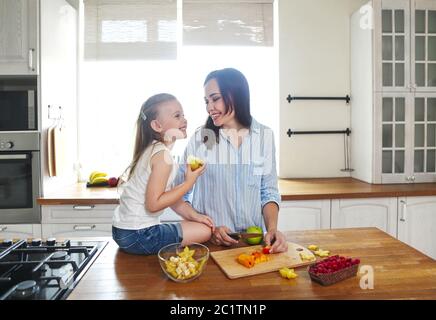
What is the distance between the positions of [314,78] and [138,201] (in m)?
1.98

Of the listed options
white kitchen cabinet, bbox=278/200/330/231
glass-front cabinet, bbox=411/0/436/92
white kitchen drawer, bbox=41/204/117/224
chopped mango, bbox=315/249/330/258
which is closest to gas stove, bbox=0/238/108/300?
chopped mango, bbox=315/249/330/258

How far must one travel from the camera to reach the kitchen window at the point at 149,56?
243 cm

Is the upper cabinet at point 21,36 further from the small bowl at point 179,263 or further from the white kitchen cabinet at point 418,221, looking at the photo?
the white kitchen cabinet at point 418,221

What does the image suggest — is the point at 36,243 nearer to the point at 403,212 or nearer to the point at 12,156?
the point at 12,156

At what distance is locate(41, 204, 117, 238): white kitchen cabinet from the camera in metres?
1.88

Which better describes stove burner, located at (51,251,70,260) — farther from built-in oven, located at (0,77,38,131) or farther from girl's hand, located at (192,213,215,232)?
built-in oven, located at (0,77,38,131)

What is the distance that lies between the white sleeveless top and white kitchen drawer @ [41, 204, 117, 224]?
999mm

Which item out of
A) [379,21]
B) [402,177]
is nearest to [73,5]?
[379,21]

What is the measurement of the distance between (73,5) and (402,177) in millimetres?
2581

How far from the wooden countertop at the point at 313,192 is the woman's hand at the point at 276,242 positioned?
3.03 ft

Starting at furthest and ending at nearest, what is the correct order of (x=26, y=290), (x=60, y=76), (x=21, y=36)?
(x=60, y=76)
(x=21, y=36)
(x=26, y=290)

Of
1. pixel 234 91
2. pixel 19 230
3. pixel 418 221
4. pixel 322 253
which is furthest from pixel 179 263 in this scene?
pixel 418 221

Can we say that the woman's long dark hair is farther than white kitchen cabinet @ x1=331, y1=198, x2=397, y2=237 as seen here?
No

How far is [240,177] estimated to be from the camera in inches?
Answer: 50.7
